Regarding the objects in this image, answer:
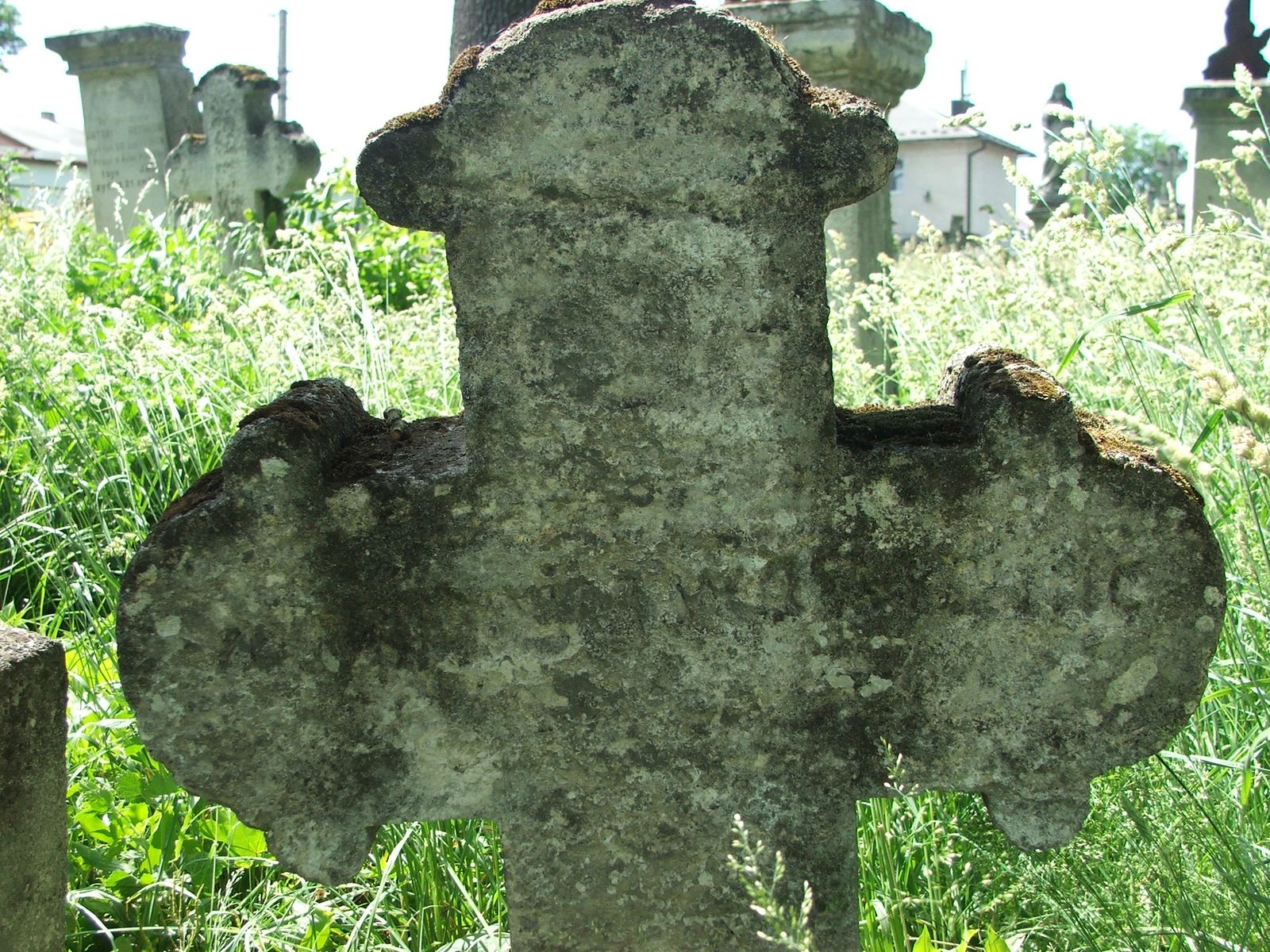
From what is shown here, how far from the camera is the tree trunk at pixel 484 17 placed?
4977 mm

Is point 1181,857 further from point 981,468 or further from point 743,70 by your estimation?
point 743,70

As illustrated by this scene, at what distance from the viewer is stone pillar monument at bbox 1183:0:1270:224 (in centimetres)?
873

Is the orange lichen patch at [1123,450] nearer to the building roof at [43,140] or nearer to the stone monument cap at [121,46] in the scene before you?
the stone monument cap at [121,46]

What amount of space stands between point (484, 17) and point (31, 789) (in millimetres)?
4110

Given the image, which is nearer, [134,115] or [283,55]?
[134,115]

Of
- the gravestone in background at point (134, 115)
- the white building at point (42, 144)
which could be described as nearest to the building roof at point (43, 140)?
the white building at point (42, 144)

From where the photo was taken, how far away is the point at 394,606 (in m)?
1.56

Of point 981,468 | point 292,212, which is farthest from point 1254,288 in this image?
point 292,212

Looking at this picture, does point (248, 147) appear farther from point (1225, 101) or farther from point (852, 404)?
point (1225, 101)

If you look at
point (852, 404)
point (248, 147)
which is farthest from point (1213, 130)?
point (248, 147)

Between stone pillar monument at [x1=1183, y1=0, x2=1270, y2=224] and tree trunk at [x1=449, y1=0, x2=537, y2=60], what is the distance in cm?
581

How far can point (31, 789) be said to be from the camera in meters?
1.68

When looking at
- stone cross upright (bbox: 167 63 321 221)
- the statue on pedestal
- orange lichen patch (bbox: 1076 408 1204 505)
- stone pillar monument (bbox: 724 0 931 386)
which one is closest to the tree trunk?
stone pillar monument (bbox: 724 0 931 386)

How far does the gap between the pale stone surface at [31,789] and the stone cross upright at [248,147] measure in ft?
20.5
